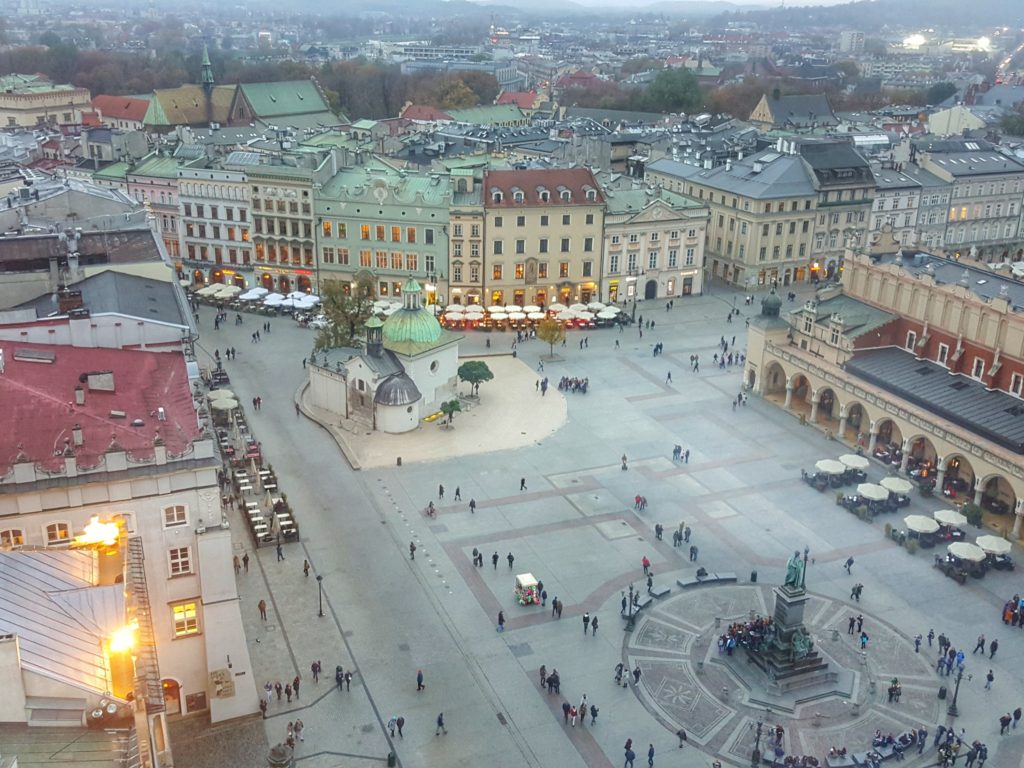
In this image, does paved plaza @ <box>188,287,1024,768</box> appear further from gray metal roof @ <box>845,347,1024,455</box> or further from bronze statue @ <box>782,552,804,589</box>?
gray metal roof @ <box>845,347,1024,455</box>

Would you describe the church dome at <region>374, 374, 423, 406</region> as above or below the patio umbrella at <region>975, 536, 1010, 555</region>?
above

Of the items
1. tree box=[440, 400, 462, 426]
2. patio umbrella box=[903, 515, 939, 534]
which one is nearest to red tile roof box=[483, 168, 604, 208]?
tree box=[440, 400, 462, 426]

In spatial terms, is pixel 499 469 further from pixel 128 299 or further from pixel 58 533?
pixel 58 533

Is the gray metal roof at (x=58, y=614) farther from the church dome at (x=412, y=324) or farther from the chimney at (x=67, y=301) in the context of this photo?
the church dome at (x=412, y=324)

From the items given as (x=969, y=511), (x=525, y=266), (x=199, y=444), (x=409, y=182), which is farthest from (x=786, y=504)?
(x=409, y=182)

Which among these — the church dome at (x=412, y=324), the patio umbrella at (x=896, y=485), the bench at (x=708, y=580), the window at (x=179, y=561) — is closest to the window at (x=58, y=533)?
the window at (x=179, y=561)
